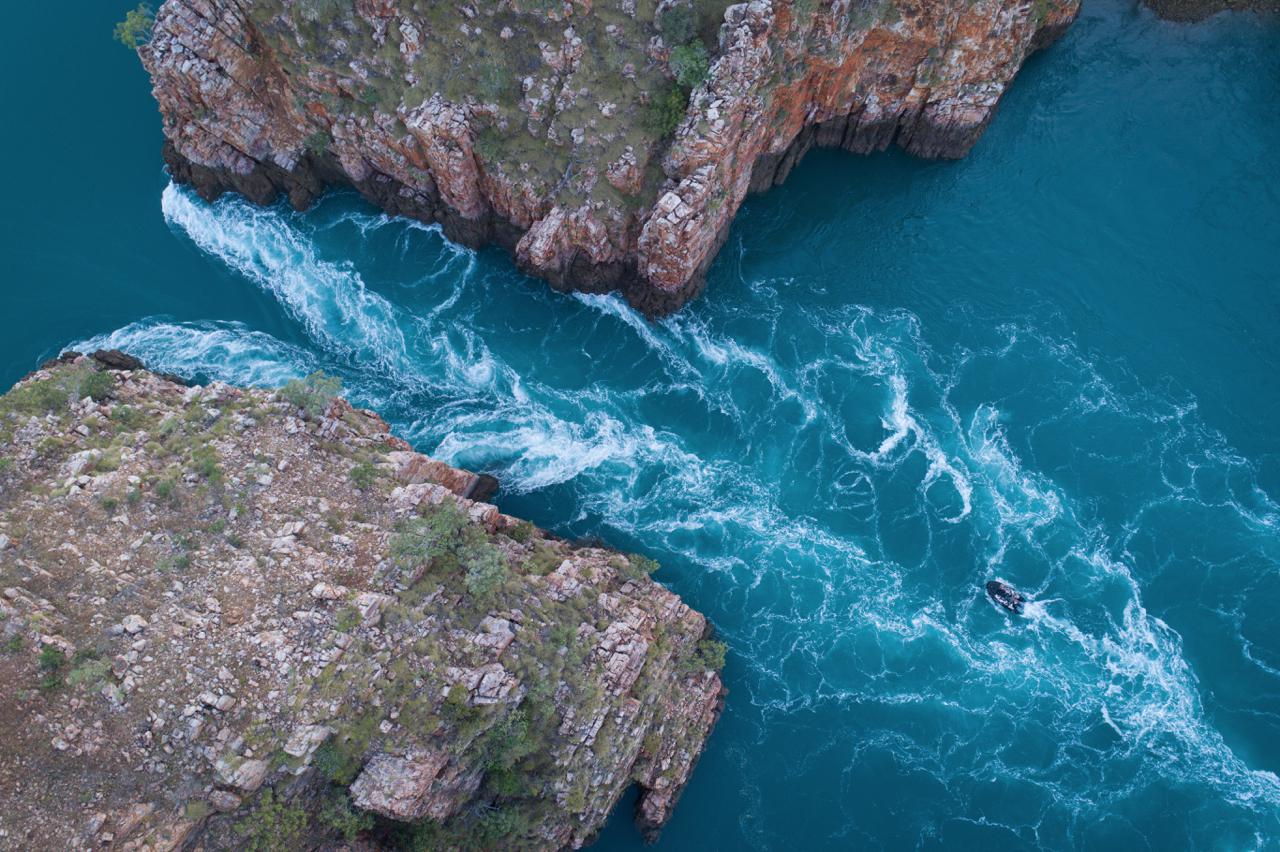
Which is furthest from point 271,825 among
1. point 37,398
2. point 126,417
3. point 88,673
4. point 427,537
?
point 37,398

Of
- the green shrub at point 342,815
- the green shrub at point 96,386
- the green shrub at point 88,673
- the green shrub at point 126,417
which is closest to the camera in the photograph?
the green shrub at point 88,673

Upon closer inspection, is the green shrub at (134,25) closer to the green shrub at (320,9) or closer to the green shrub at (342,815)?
the green shrub at (320,9)

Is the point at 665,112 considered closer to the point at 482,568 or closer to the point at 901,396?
the point at 901,396

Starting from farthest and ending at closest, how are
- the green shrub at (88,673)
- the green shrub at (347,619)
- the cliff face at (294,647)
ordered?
the green shrub at (347,619), the cliff face at (294,647), the green shrub at (88,673)

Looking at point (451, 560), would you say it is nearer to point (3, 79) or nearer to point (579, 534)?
point (579, 534)

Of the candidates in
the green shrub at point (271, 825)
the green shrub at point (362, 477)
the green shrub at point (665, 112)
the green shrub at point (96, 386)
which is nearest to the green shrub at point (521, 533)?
the green shrub at point (362, 477)

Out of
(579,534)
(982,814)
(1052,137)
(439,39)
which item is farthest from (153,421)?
(1052,137)
